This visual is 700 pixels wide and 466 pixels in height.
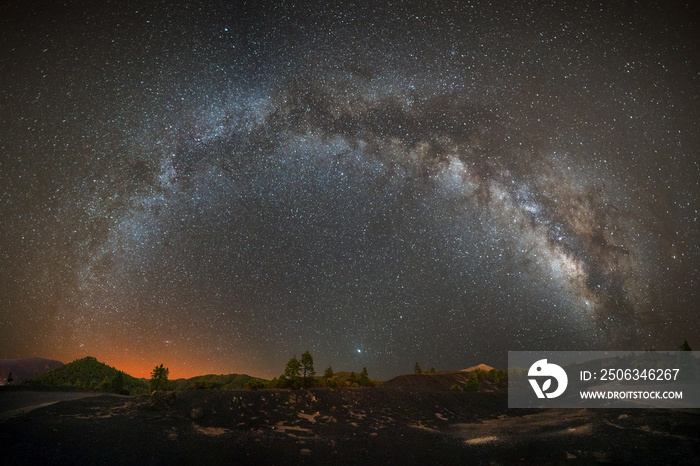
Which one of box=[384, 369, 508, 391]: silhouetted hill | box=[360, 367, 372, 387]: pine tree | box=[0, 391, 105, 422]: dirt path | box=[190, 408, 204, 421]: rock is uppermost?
box=[0, 391, 105, 422]: dirt path

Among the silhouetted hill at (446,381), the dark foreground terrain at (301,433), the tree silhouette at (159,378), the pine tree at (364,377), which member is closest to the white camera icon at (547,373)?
the dark foreground terrain at (301,433)

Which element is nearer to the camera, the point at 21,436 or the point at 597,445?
the point at 21,436

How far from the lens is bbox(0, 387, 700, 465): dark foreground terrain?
21234 mm

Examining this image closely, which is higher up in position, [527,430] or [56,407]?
[56,407]

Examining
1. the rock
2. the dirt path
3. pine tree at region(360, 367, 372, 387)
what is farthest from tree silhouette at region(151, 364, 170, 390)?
pine tree at region(360, 367, 372, 387)

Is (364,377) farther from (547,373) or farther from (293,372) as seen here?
(547,373)

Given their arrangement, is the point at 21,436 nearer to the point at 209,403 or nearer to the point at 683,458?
the point at 209,403

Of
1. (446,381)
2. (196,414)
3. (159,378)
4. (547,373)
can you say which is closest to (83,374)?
(159,378)

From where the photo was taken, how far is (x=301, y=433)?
28.4 m

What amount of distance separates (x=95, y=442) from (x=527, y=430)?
32282mm

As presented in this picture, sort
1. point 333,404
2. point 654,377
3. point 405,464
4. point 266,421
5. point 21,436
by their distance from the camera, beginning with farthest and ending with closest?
1. point 654,377
2. point 333,404
3. point 266,421
4. point 405,464
5. point 21,436

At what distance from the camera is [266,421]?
30047mm

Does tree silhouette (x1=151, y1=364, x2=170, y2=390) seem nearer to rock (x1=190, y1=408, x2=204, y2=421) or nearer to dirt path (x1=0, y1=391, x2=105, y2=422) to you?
dirt path (x1=0, y1=391, x2=105, y2=422)

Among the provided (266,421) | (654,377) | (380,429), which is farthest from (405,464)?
(654,377)
